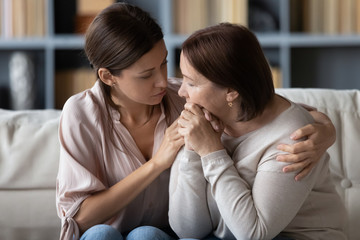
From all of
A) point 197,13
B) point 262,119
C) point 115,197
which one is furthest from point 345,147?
point 197,13

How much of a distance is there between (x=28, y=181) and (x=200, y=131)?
746 millimetres

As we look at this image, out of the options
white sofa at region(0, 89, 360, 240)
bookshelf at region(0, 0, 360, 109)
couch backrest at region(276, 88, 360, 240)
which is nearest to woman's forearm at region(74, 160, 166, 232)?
white sofa at region(0, 89, 360, 240)

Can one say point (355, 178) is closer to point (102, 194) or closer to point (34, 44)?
point (102, 194)

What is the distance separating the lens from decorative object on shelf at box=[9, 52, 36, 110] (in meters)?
3.62

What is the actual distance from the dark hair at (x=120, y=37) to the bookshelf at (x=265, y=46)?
1.76 m

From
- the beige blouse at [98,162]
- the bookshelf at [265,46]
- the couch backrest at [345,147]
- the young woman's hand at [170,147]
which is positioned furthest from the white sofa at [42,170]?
the bookshelf at [265,46]

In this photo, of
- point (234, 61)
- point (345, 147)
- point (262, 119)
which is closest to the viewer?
point (234, 61)

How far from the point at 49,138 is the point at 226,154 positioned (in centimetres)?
76

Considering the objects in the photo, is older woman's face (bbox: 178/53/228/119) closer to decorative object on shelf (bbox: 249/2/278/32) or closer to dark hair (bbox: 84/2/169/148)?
dark hair (bbox: 84/2/169/148)

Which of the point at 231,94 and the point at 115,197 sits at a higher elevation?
the point at 231,94

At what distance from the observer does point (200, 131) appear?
1603 millimetres

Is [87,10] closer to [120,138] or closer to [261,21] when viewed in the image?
[261,21]

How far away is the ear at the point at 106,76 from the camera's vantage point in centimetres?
177

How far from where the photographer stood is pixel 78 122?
5.77 ft
